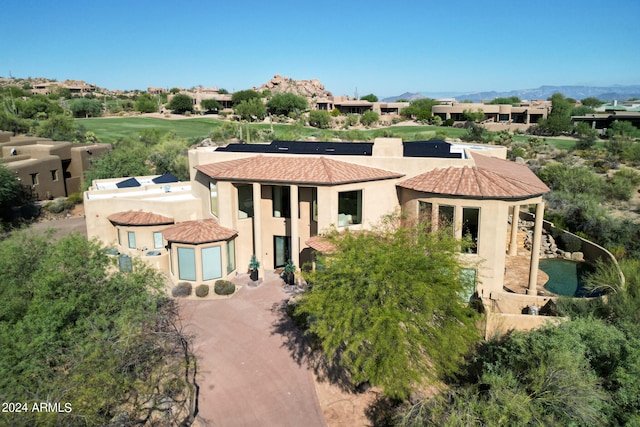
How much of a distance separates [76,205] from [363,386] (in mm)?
46935

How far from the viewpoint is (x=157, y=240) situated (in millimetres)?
30438

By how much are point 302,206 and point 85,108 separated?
12879 centimetres

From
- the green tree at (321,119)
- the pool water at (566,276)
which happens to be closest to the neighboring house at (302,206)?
the pool water at (566,276)

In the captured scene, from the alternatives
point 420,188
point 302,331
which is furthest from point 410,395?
point 420,188

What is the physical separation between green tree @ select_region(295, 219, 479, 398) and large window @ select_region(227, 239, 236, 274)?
1275 centimetres

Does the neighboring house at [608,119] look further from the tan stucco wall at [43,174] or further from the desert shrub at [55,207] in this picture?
the tan stucco wall at [43,174]

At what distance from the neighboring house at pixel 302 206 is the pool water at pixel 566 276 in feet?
9.93

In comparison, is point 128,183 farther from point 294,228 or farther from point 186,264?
point 294,228

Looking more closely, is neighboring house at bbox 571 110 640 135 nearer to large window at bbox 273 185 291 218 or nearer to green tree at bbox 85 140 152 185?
large window at bbox 273 185 291 218

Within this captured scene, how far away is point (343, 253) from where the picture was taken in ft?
55.1

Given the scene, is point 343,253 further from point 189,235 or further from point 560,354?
point 189,235

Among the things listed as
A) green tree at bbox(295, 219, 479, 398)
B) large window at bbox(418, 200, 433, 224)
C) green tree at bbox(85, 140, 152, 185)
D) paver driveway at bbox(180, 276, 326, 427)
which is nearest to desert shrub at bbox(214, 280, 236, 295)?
paver driveway at bbox(180, 276, 326, 427)

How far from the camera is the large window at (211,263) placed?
27.2 meters

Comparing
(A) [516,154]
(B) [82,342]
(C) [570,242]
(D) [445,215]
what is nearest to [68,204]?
(B) [82,342]
